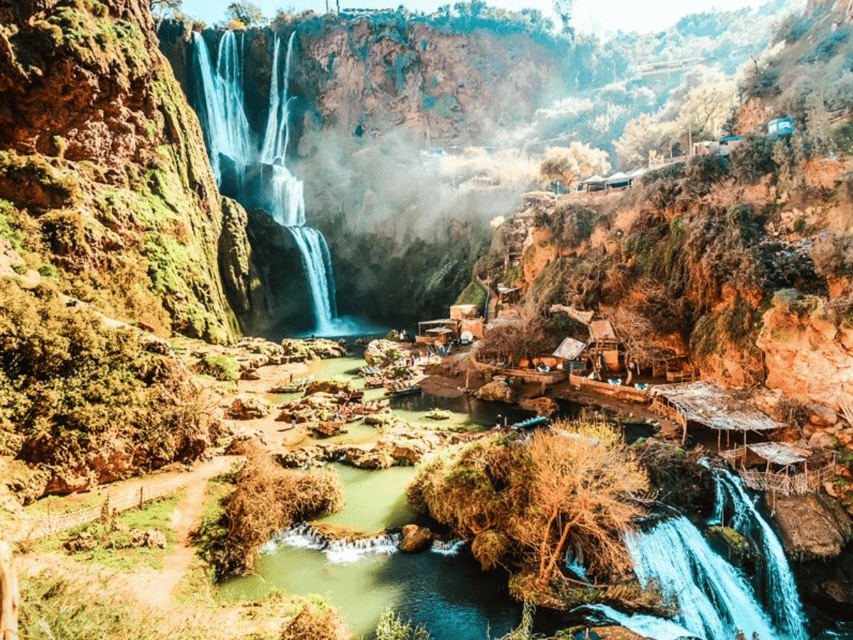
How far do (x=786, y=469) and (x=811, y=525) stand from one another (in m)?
2.52

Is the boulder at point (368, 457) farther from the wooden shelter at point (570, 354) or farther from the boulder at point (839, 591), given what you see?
the boulder at point (839, 591)

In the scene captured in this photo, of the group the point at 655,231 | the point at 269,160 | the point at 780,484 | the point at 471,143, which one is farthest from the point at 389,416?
the point at 471,143

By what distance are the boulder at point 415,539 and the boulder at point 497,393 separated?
16508 millimetres

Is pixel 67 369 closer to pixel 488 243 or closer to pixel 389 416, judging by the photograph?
pixel 389 416

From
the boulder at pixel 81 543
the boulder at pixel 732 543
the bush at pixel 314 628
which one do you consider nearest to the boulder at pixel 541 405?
the boulder at pixel 732 543

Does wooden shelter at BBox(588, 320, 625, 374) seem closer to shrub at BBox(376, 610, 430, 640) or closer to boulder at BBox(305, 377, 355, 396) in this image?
boulder at BBox(305, 377, 355, 396)

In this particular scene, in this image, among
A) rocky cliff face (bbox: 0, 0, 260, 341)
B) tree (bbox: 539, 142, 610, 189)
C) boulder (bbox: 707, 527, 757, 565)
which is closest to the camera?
boulder (bbox: 707, 527, 757, 565)

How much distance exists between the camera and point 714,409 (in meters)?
24.1

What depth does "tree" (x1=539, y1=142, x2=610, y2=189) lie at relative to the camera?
61.7 metres

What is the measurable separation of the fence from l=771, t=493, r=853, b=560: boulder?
75.2ft

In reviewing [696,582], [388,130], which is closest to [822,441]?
[696,582]

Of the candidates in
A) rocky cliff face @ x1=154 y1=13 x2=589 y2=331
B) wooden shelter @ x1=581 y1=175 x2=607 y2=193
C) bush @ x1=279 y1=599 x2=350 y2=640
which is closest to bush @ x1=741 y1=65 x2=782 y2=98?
wooden shelter @ x1=581 y1=175 x2=607 y2=193

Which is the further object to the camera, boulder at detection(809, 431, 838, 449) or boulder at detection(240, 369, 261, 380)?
boulder at detection(240, 369, 261, 380)

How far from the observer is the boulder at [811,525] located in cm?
1709
